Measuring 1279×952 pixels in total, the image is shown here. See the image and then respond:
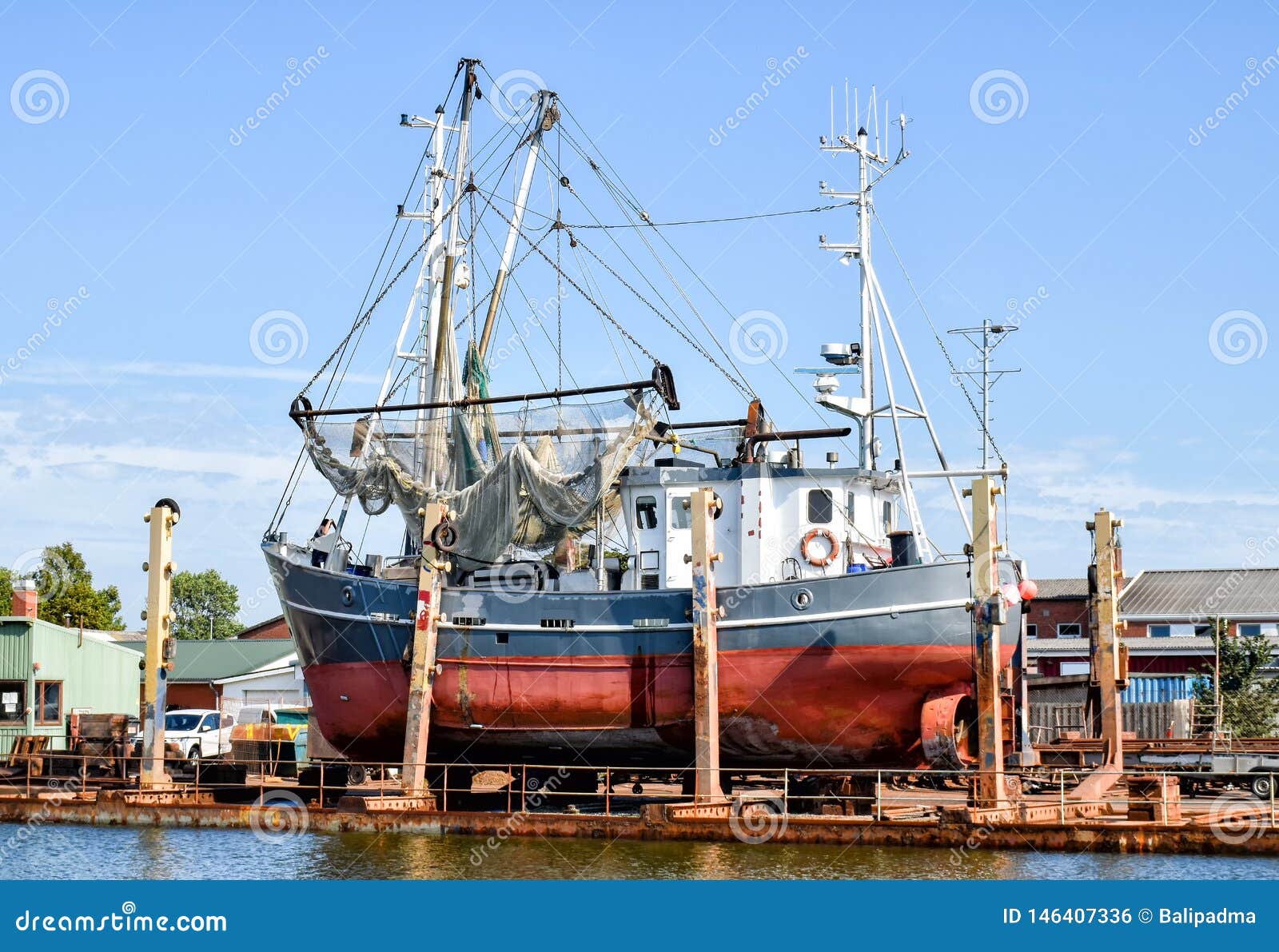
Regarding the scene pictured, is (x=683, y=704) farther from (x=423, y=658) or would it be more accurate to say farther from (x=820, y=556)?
(x=423, y=658)

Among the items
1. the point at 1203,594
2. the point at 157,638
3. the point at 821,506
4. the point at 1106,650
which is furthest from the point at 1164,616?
the point at 157,638

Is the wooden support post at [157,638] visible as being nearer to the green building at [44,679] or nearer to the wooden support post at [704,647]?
the green building at [44,679]

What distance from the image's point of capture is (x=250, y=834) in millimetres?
28016

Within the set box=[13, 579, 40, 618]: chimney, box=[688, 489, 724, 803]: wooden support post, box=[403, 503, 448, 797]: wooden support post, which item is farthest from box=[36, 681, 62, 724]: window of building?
box=[688, 489, 724, 803]: wooden support post

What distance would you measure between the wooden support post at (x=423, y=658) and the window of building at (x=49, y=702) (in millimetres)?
15255

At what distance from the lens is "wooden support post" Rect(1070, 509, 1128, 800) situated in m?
26.9

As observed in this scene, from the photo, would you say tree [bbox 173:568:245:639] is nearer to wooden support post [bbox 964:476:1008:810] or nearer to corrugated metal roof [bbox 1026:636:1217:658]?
corrugated metal roof [bbox 1026:636:1217:658]

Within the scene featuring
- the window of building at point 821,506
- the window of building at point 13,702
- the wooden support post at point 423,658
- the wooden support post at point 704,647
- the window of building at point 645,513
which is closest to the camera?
the wooden support post at point 704,647

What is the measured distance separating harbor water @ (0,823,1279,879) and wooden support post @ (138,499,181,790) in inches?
102

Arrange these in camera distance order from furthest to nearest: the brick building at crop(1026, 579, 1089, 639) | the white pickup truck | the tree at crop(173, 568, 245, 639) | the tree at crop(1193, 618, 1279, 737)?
the tree at crop(173, 568, 245, 639) → the brick building at crop(1026, 579, 1089, 639) → the tree at crop(1193, 618, 1279, 737) → the white pickup truck

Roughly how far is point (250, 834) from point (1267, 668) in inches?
1460

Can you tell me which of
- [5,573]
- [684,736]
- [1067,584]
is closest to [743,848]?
[684,736]

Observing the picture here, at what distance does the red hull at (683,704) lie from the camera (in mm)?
29422

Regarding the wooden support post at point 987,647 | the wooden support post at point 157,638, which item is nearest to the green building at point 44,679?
the wooden support post at point 157,638
